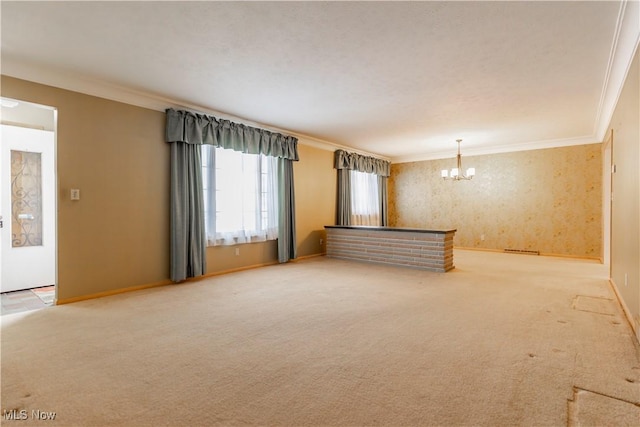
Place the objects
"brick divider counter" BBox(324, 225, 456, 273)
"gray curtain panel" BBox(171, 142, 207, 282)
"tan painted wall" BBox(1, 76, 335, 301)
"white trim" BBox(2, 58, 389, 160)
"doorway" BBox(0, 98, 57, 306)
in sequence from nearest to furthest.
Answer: "white trim" BBox(2, 58, 389, 160) < "tan painted wall" BBox(1, 76, 335, 301) < "doorway" BBox(0, 98, 57, 306) < "gray curtain panel" BBox(171, 142, 207, 282) < "brick divider counter" BBox(324, 225, 456, 273)

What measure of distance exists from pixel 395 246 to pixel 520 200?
3657mm

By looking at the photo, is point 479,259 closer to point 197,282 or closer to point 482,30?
point 482,30

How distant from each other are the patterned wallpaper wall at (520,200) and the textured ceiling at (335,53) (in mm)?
1938

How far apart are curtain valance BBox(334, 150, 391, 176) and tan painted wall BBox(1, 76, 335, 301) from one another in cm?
384

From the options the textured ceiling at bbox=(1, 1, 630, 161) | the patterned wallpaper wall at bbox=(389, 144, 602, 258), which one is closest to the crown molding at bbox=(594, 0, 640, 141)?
the textured ceiling at bbox=(1, 1, 630, 161)

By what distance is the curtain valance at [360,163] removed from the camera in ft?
23.9

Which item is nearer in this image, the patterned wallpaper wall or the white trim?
the white trim

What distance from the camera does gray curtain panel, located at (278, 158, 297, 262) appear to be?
5.85 m

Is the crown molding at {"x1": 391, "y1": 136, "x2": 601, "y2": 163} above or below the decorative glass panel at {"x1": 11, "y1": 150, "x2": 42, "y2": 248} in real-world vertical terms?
above

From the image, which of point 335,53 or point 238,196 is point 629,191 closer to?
point 335,53

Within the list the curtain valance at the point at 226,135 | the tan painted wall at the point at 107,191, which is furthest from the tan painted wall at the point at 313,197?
the tan painted wall at the point at 107,191

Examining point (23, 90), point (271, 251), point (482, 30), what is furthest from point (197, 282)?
point (482, 30)

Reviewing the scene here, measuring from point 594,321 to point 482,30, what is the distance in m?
2.67

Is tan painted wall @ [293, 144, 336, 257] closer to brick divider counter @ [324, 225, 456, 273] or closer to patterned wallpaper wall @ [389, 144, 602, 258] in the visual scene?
brick divider counter @ [324, 225, 456, 273]
